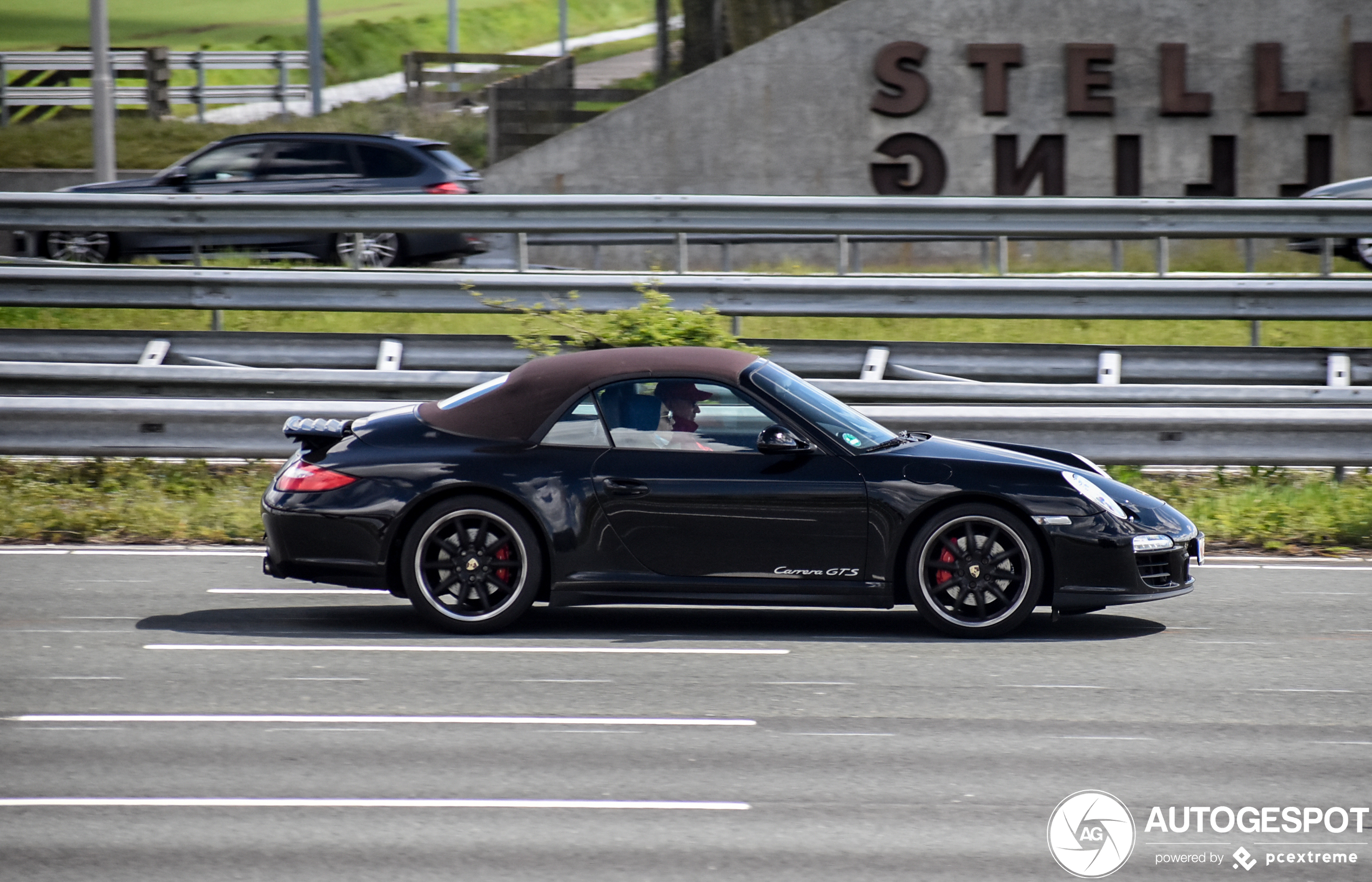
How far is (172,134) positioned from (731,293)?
1750 cm

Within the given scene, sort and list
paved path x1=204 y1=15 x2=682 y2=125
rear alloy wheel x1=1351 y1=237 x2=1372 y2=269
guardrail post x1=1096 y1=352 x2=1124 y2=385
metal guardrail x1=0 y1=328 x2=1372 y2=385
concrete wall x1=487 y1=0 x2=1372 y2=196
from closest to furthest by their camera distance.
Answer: guardrail post x1=1096 y1=352 x2=1124 y2=385 → metal guardrail x1=0 y1=328 x2=1372 y2=385 → rear alloy wheel x1=1351 y1=237 x2=1372 y2=269 → concrete wall x1=487 y1=0 x2=1372 y2=196 → paved path x1=204 y1=15 x2=682 y2=125

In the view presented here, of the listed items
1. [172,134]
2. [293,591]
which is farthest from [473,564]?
[172,134]

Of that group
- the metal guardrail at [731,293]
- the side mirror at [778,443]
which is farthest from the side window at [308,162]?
the side mirror at [778,443]

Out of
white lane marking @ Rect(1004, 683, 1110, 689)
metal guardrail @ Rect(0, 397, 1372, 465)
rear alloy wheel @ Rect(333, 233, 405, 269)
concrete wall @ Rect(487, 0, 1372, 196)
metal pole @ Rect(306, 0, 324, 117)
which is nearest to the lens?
white lane marking @ Rect(1004, 683, 1110, 689)

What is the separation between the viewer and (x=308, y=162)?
57.2 ft

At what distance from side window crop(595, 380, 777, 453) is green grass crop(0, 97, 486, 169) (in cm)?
1833

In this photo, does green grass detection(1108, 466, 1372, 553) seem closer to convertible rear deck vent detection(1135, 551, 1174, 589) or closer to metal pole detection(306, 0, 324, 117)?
convertible rear deck vent detection(1135, 551, 1174, 589)

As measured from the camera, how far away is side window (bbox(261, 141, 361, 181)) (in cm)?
1733

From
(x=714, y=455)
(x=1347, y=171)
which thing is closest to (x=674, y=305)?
(x=714, y=455)

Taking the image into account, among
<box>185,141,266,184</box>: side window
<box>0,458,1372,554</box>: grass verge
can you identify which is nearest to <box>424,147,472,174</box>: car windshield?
<box>185,141,266,184</box>: side window

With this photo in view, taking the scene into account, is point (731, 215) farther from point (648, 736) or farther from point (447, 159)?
point (648, 736)

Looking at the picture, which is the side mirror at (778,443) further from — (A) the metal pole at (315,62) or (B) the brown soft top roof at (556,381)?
(A) the metal pole at (315,62)

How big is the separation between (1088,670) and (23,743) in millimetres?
4221

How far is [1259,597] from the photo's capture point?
8328 mm
